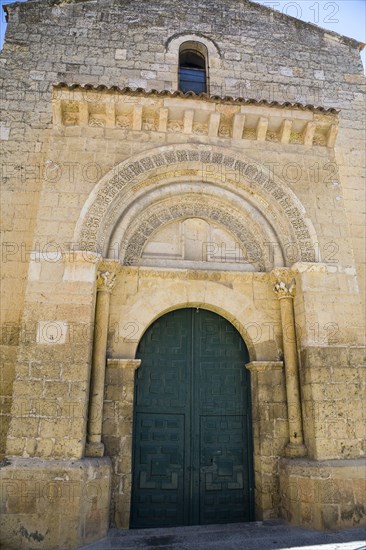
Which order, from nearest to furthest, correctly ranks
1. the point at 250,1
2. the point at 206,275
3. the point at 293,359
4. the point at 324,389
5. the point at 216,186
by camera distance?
the point at 324,389 → the point at 293,359 → the point at 206,275 → the point at 216,186 → the point at 250,1

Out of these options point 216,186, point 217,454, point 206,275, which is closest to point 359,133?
point 216,186

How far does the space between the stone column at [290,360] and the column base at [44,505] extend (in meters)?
2.40

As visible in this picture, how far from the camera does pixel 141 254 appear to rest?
18.5ft

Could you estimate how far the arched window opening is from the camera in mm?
7130

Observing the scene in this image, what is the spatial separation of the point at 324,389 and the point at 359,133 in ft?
15.2

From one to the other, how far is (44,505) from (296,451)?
2770 mm

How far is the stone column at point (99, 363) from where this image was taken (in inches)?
181

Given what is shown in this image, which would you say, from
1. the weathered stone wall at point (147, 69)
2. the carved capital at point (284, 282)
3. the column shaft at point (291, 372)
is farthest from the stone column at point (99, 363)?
the column shaft at point (291, 372)

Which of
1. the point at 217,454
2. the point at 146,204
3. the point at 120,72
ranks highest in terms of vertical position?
the point at 120,72

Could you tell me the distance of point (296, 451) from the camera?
485 centimetres

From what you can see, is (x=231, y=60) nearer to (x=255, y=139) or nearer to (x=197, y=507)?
(x=255, y=139)

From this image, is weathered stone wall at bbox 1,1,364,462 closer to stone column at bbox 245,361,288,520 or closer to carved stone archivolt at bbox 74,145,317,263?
carved stone archivolt at bbox 74,145,317,263

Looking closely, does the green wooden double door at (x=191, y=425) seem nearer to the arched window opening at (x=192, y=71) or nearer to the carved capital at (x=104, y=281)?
the carved capital at (x=104, y=281)

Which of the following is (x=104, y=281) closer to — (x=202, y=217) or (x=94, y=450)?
(x=202, y=217)
